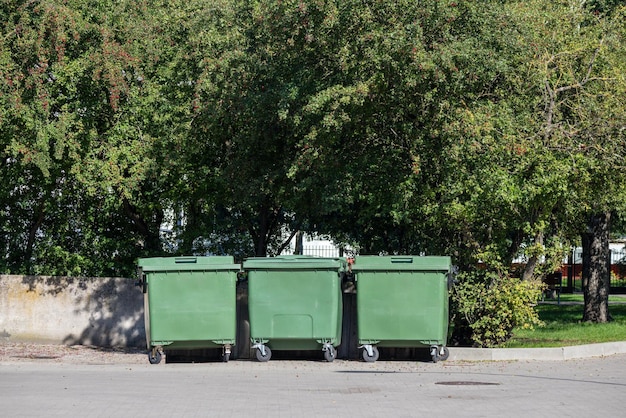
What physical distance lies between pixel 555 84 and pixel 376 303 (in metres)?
4.84

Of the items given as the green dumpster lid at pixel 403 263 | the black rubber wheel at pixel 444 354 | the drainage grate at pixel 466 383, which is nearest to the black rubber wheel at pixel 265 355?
the green dumpster lid at pixel 403 263

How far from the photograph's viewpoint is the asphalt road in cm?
998

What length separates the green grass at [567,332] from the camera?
59.5 ft

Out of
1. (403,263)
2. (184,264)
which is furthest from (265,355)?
(403,263)

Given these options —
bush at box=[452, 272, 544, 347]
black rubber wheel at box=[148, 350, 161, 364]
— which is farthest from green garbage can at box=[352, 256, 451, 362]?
black rubber wheel at box=[148, 350, 161, 364]

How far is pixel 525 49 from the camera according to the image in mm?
16031

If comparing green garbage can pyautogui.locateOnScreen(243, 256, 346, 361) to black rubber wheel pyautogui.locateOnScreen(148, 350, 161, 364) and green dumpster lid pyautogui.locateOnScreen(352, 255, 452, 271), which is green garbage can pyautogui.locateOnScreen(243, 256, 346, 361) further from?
black rubber wheel pyautogui.locateOnScreen(148, 350, 161, 364)

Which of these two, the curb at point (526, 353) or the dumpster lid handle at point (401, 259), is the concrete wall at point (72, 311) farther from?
the curb at point (526, 353)

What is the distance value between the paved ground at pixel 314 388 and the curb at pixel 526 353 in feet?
0.66

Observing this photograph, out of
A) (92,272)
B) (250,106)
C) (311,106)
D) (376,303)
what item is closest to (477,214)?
(376,303)

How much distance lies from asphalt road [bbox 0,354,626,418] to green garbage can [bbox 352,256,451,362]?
0.40 meters

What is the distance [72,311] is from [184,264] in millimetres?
4954

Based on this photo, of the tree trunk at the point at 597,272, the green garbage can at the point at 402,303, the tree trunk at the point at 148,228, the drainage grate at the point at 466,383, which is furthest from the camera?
the tree trunk at the point at 597,272

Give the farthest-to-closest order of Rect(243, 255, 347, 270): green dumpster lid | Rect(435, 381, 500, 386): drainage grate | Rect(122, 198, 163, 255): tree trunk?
Rect(122, 198, 163, 255): tree trunk → Rect(243, 255, 347, 270): green dumpster lid → Rect(435, 381, 500, 386): drainage grate
